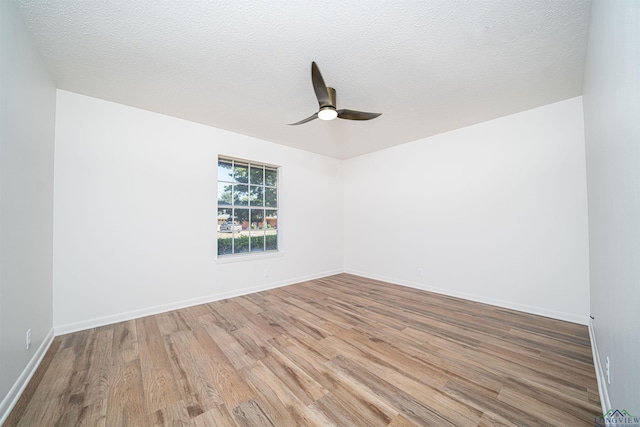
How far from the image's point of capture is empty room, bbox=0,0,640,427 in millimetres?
1500

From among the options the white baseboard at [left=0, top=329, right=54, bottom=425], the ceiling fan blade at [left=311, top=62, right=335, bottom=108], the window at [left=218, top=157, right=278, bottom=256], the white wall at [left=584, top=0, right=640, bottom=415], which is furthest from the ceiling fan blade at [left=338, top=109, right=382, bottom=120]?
the white baseboard at [left=0, top=329, right=54, bottom=425]

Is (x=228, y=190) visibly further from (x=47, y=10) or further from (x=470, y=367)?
(x=470, y=367)

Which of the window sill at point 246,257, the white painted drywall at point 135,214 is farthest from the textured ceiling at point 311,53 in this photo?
the window sill at point 246,257

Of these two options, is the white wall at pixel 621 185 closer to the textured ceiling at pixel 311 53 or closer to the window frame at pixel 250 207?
the textured ceiling at pixel 311 53

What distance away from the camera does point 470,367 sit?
6.31 feet

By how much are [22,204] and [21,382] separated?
1274 mm

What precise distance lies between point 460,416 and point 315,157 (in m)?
4.42

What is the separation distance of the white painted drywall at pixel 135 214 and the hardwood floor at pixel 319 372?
417 mm

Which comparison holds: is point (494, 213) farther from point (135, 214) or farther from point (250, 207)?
point (135, 214)

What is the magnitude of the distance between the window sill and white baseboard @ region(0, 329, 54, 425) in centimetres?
184

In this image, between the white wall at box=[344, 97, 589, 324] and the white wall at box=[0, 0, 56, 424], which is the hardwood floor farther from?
the white wall at box=[344, 97, 589, 324]

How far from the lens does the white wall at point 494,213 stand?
110 inches

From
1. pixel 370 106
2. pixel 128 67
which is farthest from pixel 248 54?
pixel 370 106

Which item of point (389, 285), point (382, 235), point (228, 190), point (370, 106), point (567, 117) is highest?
point (370, 106)
